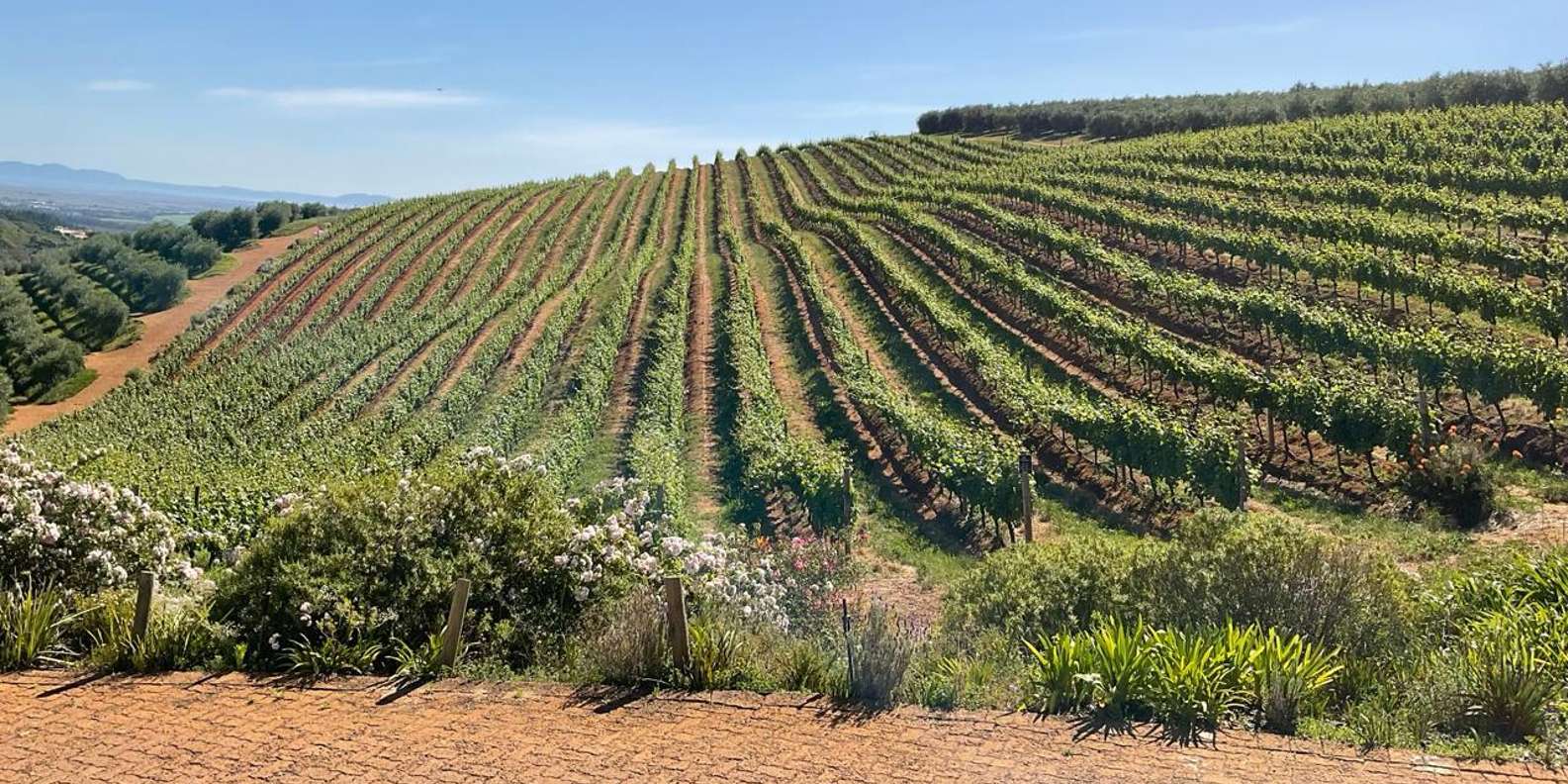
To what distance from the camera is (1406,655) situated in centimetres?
813

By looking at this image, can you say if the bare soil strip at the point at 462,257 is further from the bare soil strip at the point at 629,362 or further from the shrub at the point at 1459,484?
the shrub at the point at 1459,484

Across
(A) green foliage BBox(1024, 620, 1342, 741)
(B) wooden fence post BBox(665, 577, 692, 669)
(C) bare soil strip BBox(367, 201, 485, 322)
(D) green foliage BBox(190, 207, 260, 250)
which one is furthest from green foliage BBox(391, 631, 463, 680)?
(D) green foliage BBox(190, 207, 260, 250)

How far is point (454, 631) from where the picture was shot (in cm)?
921

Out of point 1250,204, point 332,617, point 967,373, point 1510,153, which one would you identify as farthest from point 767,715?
point 1510,153

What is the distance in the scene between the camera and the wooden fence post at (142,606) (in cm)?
959

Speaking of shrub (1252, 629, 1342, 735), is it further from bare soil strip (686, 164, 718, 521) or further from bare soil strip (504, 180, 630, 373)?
bare soil strip (504, 180, 630, 373)

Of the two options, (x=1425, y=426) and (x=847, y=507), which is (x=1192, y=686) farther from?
(x=1425, y=426)

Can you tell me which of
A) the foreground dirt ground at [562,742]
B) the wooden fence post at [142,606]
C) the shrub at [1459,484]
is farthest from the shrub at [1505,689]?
the wooden fence post at [142,606]

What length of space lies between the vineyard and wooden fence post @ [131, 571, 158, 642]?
6.28 m

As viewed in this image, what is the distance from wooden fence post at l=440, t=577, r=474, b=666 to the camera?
29.5ft

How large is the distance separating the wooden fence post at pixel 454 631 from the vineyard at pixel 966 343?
6.96 metres

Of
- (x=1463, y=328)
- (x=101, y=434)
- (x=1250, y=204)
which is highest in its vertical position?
(x=1250, y=204)

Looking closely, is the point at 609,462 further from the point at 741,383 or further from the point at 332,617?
the point at 332,617

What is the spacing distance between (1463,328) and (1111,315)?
8507 millimetres
